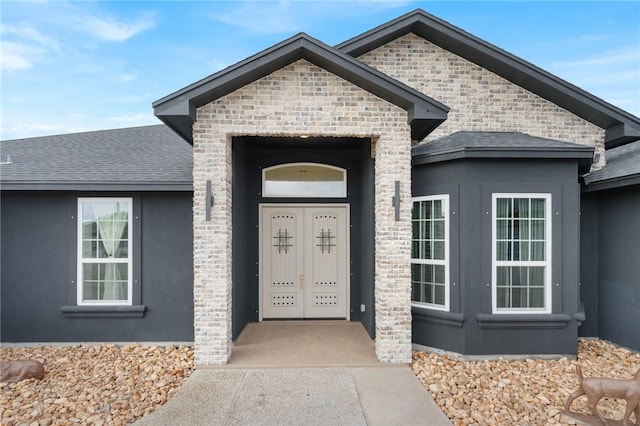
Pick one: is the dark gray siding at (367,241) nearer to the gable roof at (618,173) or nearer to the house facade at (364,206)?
the house facade at (364,206)

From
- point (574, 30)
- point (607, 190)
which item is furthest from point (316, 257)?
point (574, 30)

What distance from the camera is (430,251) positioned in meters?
5.65

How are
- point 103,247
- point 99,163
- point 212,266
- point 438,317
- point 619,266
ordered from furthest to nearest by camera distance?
1. point 99,163
2. point 103,247
3. point 619,266
4. point 438,317
5. point 212,266

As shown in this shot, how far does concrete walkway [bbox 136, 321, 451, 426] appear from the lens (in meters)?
3.68

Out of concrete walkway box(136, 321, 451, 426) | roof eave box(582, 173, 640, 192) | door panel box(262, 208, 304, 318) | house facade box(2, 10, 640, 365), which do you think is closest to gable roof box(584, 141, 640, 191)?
roof eave box(582, 173, 640, 192)

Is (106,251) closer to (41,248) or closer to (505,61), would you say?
(41,248)

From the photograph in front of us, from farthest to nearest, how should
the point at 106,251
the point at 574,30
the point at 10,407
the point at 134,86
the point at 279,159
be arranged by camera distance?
the point at 134,86 → the point at 574,30 → the point at 279,159 → the point at 106,251 → the point at 10,407

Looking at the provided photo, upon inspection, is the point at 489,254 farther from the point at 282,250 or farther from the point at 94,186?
the point at 94,186

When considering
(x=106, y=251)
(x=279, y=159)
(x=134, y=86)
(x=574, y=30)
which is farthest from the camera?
(x=134, y=86)

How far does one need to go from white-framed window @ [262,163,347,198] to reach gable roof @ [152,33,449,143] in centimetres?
247

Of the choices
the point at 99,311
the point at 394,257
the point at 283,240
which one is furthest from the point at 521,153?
the point at 99,311

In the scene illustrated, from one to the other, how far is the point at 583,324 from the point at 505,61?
16.6 ft

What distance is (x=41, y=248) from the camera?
19.9 ft

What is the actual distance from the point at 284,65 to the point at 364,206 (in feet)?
9.81
